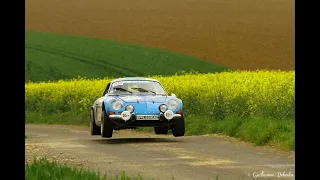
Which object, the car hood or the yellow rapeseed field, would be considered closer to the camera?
the car hood

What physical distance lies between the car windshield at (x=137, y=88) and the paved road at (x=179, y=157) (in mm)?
1295

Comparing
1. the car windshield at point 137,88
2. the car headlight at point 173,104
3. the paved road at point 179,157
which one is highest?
the car windshield at point 137,88

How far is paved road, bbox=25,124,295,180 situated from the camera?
1174 cm

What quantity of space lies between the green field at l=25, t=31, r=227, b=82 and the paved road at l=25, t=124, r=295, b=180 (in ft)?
128

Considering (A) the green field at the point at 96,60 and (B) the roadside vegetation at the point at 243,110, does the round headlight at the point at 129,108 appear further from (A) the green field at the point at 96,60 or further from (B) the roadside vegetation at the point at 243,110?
(A) the green field at the point at 96,60

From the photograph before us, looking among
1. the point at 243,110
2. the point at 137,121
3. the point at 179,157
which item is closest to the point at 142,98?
the point at 137,121

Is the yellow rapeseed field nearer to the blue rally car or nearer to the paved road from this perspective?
the paved road

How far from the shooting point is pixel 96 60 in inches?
2534

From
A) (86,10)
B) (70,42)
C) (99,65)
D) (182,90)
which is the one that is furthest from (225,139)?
(86,10)

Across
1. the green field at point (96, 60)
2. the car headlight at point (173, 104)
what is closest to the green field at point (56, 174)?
the car headlight at point (173, 104)

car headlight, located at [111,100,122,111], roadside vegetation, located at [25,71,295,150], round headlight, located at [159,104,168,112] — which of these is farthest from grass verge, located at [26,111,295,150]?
car headlight, located at [111,100,122,111]

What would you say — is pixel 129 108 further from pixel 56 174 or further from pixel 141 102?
pixel 56 174

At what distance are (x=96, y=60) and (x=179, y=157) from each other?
5048cm

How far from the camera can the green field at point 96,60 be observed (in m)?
58.8
